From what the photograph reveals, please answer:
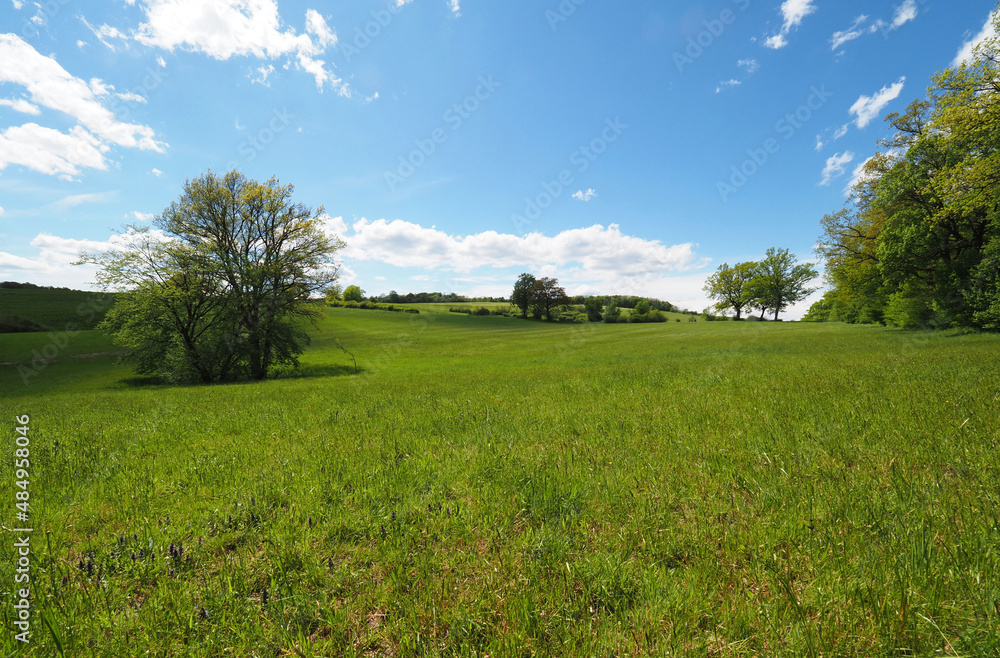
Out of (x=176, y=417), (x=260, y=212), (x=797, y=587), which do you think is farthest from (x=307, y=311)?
(x=797, y=587)

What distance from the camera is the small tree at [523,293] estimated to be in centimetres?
10643

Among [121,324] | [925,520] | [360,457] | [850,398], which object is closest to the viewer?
[925,520]

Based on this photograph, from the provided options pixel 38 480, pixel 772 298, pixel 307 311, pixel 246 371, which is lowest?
pixel 246 371

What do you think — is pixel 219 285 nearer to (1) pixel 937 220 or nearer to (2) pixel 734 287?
(1) pixel 937 220

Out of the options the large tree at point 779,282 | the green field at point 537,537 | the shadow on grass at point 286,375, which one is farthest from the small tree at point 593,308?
the green field at point 537,537

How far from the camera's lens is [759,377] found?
11.1 m

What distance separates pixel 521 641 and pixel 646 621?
87 cm

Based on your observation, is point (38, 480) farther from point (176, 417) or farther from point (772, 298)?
point (772, 298)

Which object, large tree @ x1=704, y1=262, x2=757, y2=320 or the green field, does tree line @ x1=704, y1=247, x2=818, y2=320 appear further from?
the green field

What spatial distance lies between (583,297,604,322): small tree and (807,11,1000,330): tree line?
6720 centimetres

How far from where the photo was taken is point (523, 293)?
107m

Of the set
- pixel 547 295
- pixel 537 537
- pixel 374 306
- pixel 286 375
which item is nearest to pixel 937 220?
pixel 537 537

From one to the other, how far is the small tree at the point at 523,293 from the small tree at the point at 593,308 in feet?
62.7

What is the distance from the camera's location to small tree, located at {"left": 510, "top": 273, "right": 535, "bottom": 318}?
106m
